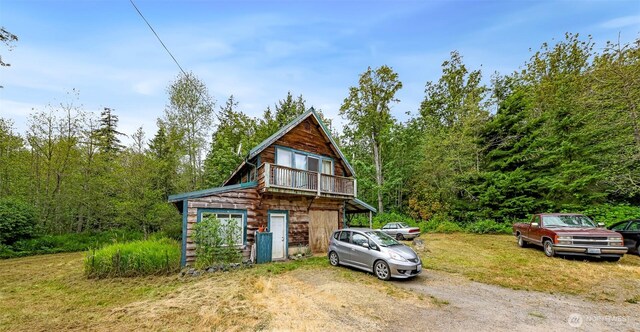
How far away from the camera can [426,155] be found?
25125 millimetres

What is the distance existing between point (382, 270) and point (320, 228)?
6.33 metres

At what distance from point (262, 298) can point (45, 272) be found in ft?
36.8

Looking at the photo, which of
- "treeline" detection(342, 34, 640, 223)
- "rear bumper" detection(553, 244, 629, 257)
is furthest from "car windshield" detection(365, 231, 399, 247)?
"treeline" detection(342, 34, 640, 223)

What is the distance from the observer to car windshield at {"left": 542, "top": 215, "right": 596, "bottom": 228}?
419 inches

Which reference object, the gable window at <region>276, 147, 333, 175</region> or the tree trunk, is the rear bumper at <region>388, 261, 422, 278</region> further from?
the tree trunk

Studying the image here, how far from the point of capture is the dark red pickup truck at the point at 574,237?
948 cm

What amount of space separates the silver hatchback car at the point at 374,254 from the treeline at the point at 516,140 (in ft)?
47.6

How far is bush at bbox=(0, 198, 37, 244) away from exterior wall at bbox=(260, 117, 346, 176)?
1676 centimetres

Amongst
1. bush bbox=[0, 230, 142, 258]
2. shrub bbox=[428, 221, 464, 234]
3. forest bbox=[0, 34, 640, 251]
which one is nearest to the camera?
bush bbox=[0, 230, 142, 258]

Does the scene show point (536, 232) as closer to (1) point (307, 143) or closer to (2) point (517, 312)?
(2) point (517, 312)

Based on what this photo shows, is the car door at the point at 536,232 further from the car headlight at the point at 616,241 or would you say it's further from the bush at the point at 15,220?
the bush at the point at 15,220

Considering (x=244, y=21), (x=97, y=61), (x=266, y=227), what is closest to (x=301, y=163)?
(x=266, y=227)

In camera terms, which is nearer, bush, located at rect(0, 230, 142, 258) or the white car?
bush, located at rect(0, 230, 142, 258)

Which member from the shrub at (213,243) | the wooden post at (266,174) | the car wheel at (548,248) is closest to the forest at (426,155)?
the car wheel at (548,248)
